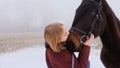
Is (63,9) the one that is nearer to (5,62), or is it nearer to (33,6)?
(33,6)

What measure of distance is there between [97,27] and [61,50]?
0.41 meters

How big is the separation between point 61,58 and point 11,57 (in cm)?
344

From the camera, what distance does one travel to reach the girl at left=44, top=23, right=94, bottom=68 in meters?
2.76

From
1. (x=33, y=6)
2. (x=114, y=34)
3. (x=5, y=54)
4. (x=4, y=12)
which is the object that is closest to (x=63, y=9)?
(x=33, y=6)

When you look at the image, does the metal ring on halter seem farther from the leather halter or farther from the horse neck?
the horse neck

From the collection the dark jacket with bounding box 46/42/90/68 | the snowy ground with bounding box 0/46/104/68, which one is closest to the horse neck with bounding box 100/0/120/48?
the dark jacket with bounding box 46/42/90/68

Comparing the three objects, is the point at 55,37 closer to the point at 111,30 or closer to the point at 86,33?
the point at 86,33

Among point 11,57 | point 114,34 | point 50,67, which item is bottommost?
point 11,57

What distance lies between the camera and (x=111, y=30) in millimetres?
3148

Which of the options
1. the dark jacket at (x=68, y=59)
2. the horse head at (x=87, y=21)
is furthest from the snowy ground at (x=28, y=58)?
the dark jacket at (x=68, y=59)

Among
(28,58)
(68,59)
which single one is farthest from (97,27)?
(28,58)

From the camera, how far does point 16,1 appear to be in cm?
868

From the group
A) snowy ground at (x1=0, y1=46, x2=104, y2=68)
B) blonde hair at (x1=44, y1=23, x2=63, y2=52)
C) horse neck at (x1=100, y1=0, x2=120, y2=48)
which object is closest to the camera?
blonde hair at (x1=44, y1=23, x2=63, y2=52)

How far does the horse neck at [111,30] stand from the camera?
121 inches
